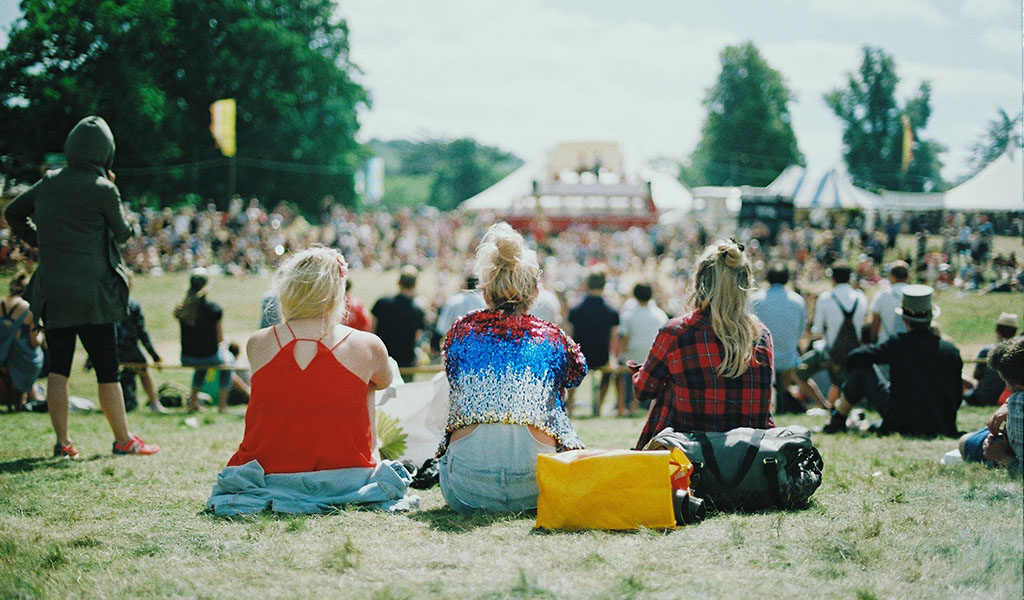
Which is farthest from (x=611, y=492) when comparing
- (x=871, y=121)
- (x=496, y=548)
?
(x=871, y=121)

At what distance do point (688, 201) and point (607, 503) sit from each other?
34926 mm

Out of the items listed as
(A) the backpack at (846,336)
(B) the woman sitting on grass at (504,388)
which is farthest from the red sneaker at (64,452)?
(A) the backpack at (846,336)

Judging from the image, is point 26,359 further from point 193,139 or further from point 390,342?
point 193,139

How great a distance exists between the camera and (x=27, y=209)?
17.6 feet

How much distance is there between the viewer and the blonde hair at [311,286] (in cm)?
404

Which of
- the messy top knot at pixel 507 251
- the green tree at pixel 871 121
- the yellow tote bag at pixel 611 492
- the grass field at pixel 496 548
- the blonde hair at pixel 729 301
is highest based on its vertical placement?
the green tree at pixel 871 121

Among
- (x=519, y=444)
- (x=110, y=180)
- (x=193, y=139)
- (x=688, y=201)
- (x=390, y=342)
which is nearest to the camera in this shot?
(x=519, y=444)

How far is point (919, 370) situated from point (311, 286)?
495 cm

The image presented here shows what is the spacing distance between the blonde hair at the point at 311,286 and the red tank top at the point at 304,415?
0.13 meters

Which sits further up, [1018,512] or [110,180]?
[110,180]

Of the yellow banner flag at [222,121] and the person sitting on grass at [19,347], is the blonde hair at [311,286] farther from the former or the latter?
the yellow banner flag at [222,121]

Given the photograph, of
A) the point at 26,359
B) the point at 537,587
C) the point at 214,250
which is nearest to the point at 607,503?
the point at 537,587

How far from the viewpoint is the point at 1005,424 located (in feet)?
15.0

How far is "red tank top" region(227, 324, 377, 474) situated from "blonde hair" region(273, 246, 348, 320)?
0.41ft
